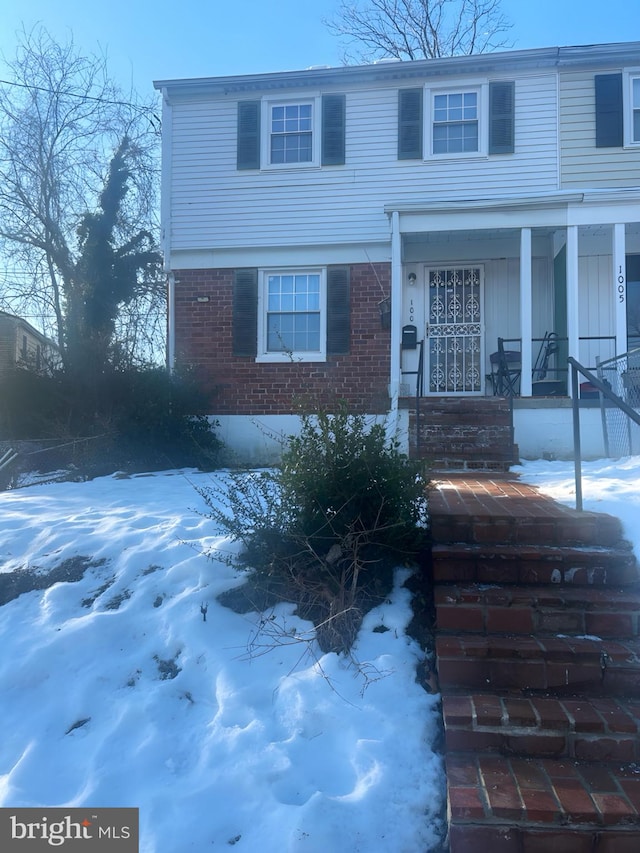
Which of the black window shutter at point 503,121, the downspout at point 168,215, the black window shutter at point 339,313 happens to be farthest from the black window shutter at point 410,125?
the downspout at point 168,215

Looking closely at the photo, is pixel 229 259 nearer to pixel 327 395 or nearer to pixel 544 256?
pixel 327 395

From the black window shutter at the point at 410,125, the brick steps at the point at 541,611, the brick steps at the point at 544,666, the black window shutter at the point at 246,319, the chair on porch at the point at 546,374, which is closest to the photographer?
the brick steps at the point at 544,666

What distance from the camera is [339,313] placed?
30.7 feet

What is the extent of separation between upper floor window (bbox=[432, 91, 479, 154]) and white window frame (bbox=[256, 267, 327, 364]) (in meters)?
2.70

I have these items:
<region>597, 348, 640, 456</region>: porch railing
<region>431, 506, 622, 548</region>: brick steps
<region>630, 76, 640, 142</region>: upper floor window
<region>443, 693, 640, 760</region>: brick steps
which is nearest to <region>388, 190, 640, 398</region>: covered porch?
<region>630, 76, 640, 142</region>: upper floor window

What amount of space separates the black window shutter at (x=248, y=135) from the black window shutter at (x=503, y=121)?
361 cm

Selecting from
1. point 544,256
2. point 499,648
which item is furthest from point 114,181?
point 499,648

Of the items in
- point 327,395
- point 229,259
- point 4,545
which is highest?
point 229,259

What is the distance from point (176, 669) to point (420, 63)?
945cm

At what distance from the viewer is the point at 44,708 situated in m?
2.88

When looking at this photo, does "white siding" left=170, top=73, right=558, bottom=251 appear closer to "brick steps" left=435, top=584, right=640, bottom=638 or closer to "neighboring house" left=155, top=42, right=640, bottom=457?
"neighboring house" left=155, top=42, right=640, bottom=457

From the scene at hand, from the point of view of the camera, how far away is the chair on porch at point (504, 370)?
886cm

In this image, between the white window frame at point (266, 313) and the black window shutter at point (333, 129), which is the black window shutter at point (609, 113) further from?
the white window frame at point (266, 313)

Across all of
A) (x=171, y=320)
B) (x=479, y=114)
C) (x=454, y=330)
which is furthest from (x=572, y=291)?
(x=171, y=320)
